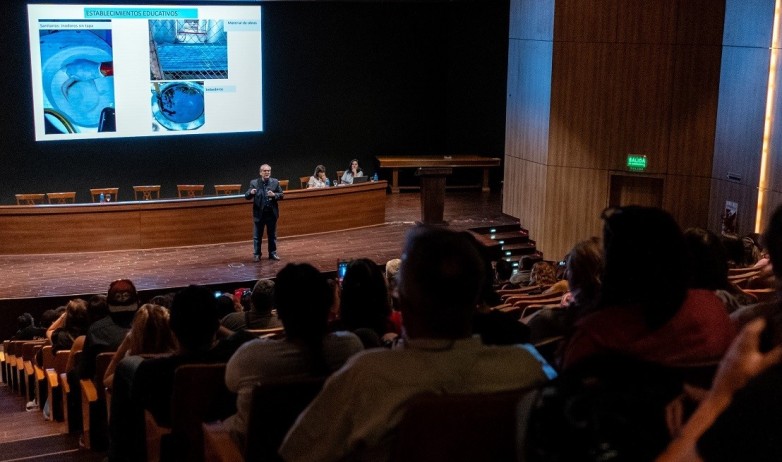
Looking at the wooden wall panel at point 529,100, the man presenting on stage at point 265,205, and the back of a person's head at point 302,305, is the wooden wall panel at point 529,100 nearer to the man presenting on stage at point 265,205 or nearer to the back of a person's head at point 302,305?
the man presenting on stage at point 265,205

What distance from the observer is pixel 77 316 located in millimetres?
6512

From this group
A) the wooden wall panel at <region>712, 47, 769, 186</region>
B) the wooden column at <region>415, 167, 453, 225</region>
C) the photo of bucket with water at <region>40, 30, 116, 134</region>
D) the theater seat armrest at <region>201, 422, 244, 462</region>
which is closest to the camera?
the theater seat armrest at <region>201, 422, 244, 462</region>

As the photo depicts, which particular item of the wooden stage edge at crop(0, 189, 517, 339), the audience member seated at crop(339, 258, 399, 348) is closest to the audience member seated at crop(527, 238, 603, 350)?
the audience member seated at crop(339, 258, 399, 348)

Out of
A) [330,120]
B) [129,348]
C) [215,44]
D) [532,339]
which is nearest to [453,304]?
[532,339]

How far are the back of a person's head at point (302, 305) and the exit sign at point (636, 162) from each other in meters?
10.6

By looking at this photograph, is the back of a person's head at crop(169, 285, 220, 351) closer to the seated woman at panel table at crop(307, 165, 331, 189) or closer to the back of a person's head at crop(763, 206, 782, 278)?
the back of a person's head at crop(763, 206, 782, 278)

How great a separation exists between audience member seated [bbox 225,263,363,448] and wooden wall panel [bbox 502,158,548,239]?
10797 millimetres

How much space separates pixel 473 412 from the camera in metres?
1.83

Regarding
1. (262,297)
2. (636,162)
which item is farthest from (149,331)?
(636,162)

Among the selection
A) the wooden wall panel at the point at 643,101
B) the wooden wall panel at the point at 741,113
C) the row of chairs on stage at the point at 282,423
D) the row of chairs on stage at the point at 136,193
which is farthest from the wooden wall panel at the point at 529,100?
the row of chairs on stage at the point at 282,423

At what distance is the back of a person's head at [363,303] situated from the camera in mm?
3564

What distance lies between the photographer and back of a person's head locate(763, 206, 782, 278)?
179 cm

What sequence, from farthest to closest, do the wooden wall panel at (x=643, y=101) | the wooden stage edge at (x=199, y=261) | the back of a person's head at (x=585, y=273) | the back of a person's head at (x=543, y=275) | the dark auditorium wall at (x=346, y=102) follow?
the dark auditorium wall at (x=346, y=102) → the wooden wall panel at (x=643, y=101) → the wooden stage edge at (x=199, y=261) → the back of a person's head at (x=543, y=275) → the back of a person's head at (x=585, y=273)

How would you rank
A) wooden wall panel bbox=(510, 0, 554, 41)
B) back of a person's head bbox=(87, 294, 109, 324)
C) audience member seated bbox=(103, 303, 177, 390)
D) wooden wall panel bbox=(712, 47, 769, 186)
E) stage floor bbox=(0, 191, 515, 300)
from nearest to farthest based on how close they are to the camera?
audience member seated bbox=(103, 303, 177, 390), back of a person's head bbox=(87, 294, 109, 324), wooden wall panel bbox=(712, 47, 769, 186), stage floor bbox=(0, 191, 515, 300), wooden wall panel bbox=(510, 0, 554, 41)
